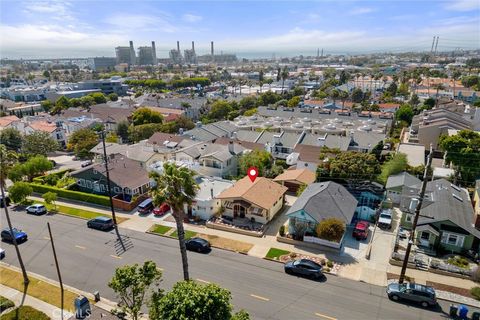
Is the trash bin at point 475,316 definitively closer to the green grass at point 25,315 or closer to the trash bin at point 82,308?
the trash bin at point 82,308

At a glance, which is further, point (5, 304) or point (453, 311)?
point (5, 304)

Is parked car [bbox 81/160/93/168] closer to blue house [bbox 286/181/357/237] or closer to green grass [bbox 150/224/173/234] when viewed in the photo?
green grass [bbox 150/224/173/234]

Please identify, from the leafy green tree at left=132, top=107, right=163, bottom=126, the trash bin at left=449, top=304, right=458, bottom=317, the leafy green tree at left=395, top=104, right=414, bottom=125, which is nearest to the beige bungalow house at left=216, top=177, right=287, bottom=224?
the trash bin at left=449, top=304, right=458, bottom=317

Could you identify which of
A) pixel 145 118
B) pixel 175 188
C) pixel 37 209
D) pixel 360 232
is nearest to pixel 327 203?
pixel 360 232

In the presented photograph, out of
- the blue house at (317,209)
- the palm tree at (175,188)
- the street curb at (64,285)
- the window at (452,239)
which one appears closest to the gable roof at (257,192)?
the blue house at (317,209)

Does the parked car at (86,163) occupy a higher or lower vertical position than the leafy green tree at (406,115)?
lower

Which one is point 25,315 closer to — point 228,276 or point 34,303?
point 34,303

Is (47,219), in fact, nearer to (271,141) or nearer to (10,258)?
(10,258)
